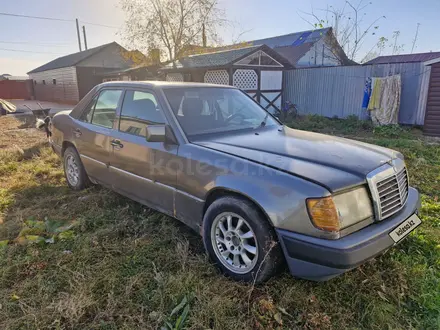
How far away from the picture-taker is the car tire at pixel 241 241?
2.26 m

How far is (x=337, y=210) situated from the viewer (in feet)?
6.80

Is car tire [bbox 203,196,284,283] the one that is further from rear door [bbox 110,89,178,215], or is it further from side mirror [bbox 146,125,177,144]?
side mirror [bbox 146,125,177,144]

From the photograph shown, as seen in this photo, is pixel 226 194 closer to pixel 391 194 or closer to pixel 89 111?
pixel 391 194

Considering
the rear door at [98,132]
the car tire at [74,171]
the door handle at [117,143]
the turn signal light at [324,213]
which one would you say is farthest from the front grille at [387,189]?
the car tire at [74,171]

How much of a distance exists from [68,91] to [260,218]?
28.5m

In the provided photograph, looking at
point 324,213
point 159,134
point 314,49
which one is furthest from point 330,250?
point 314,49

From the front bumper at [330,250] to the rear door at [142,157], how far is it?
126 centimetres

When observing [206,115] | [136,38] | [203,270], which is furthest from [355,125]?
[136,38]

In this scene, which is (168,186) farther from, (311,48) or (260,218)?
(311,48)

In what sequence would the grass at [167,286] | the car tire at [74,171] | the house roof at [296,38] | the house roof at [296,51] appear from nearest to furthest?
1. the grass at [167,286]
2. the car tire at [74,171]
3. the house roof at [296,51]
4. the house roof at [296,38]

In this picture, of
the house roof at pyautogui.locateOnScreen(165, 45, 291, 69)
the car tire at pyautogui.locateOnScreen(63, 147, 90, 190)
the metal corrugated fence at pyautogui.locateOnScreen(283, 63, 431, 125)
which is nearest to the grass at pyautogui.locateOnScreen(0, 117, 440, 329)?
the car tire at pyautogui.locateOnScreen(63, 147, 90, 190)

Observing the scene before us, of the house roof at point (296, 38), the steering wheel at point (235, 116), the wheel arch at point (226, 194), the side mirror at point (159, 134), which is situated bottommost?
the wheel arch at point (226, 194)

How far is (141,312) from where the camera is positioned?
87.6 inches

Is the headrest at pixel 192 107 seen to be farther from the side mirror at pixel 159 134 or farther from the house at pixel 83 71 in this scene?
the house at pixel 83 71
